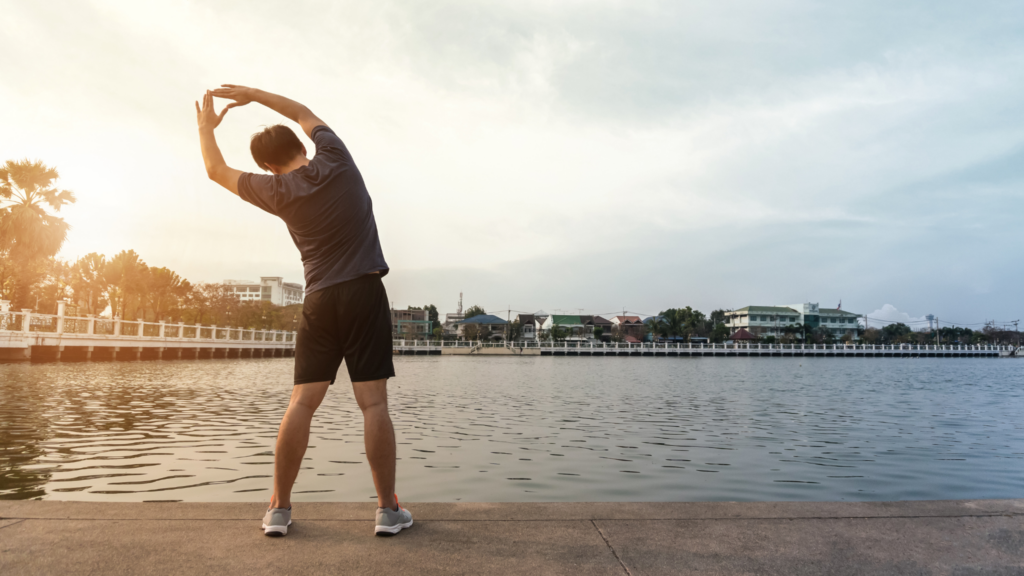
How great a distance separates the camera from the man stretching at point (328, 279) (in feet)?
8.28

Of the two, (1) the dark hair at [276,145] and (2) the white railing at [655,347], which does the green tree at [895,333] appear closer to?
(2) the white railing at [655,347]

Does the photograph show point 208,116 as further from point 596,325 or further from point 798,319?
point 798,319

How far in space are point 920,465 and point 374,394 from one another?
6.12 meters

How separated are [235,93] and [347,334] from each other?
1194 mm

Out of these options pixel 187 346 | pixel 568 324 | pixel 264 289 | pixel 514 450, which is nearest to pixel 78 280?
pixel 187 346

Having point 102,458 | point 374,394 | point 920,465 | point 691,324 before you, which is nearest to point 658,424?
point 920,465

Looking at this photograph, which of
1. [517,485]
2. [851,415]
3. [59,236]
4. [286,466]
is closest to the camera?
[286,466]

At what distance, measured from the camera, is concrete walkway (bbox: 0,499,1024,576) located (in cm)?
193

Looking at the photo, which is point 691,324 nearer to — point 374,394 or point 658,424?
point 658,424

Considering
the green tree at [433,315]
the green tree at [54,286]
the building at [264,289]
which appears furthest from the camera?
the building at [264,289]

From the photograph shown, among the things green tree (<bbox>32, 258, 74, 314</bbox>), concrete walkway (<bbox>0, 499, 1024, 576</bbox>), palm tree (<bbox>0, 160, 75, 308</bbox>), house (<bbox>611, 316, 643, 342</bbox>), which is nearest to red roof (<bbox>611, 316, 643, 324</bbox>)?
house (<bbox>611, 316, 643, 342</bbox>)

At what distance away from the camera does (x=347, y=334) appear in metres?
2.57

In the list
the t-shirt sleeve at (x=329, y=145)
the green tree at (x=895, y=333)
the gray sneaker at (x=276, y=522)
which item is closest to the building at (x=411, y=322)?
the green tree at (x=895, y=333)

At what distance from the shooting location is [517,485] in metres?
5.04
